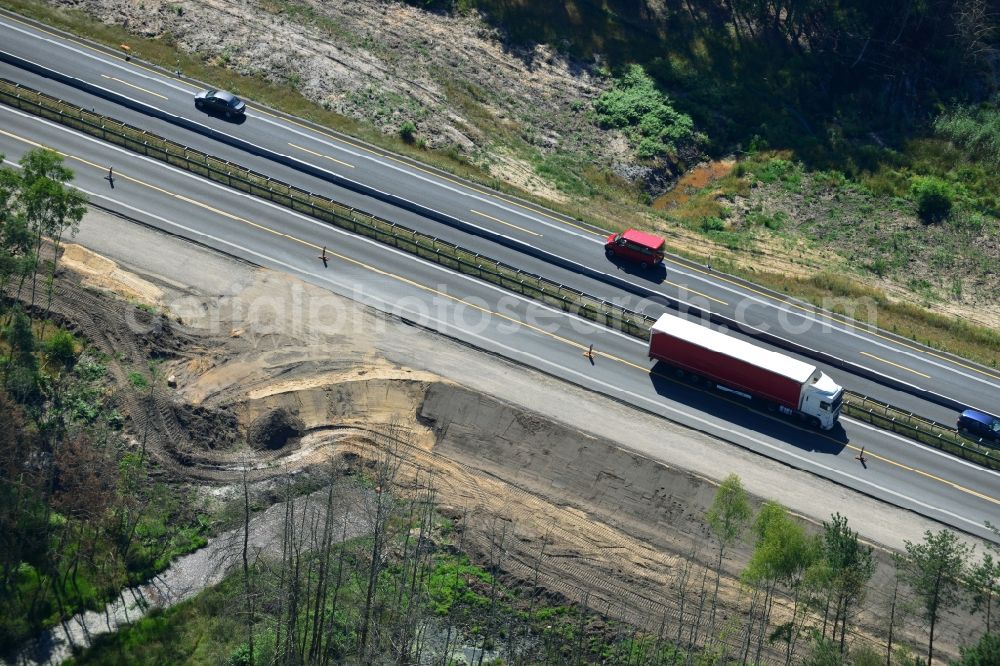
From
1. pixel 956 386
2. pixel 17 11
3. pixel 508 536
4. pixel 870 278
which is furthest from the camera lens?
pixel 17 11

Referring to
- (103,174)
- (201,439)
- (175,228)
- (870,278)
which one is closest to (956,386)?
(870,278)

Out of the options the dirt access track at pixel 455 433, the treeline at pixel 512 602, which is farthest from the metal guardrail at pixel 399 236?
the treeline at pixel 512 602

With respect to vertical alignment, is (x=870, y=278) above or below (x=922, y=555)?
above

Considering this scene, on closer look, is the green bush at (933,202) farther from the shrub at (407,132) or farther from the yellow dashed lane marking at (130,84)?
the yellow dashed lane marking at (130,84)

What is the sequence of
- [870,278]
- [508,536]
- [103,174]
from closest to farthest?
1. [508,536]
2. [103,174]
3. [870,278]

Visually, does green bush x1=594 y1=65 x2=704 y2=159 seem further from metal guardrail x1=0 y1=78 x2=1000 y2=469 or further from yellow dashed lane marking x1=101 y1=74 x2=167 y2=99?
yellow dashed lane marking x1=101 y1=74 x2=167 y2=99

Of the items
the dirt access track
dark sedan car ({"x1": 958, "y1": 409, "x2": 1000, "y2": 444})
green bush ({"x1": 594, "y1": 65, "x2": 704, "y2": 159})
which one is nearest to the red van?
the dirt access track

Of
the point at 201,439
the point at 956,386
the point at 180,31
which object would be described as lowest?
the point at 201,439

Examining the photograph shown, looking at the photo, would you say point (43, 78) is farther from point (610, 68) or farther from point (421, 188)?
point (610, 68)
